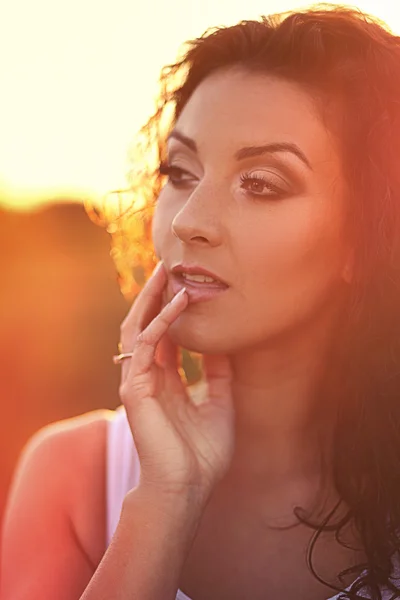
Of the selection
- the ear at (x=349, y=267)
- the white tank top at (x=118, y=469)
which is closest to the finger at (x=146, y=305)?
the white tank top at (x=118, y=469)

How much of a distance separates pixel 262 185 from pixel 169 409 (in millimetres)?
928

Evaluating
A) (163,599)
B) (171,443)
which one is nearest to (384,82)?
(171,443)

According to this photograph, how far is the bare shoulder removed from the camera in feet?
10.2

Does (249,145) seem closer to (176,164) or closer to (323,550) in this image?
(176,164)

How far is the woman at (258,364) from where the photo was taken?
9.08 ft

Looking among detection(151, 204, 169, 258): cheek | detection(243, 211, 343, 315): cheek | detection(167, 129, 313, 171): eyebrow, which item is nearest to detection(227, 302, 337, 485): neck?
Answer: detection(243, 211, 343, 315): cheek

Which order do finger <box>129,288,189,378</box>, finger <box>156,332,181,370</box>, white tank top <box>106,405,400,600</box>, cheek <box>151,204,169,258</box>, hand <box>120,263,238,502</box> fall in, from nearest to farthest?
hand <box>120,263,238,502</box>, finger <box>129,288,189,378</box>, cheek <box>151,204,169,258</box>, white tank top <box>106,405,400,600</box>, finger <box>156,332,181,370</box>

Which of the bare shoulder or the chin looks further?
the bare shoulder

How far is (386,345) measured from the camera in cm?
300

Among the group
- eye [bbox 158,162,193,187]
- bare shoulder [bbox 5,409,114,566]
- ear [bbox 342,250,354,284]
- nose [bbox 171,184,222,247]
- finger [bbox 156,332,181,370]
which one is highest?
eye [bbox 158,162,193,187]

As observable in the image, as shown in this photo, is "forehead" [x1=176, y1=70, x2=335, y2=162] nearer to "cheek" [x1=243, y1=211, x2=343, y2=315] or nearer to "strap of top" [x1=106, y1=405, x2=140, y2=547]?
"cheek" [x1=243, y1=211, x2=343, y2=315]

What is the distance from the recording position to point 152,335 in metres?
2.86

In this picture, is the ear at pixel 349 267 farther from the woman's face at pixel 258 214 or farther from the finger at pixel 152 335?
the finger at pixel 152 335

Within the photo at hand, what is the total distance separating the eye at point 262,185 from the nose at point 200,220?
127 millimetres
